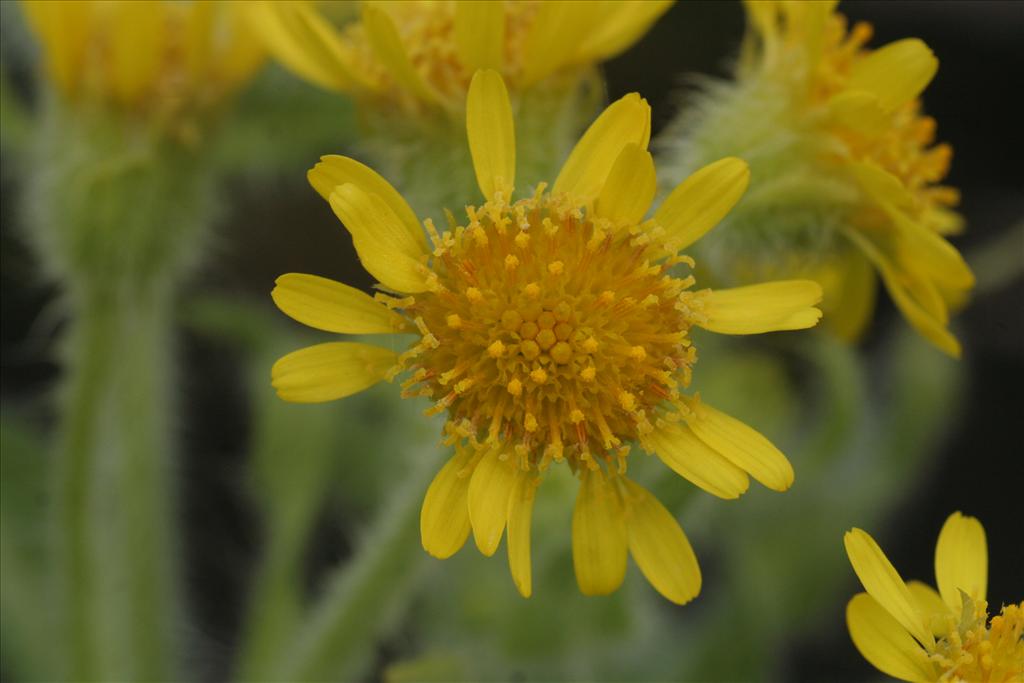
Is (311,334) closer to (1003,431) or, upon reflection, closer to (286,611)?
(286,611)

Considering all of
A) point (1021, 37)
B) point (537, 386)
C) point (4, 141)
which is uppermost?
point (4, 141)

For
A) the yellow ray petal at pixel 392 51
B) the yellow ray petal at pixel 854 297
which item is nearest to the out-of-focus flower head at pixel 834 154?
the yellow ray petal at pixel 854 297

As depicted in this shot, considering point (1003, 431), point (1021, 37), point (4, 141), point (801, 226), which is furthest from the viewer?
point (1021, 37)

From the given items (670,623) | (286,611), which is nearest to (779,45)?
(286,611)

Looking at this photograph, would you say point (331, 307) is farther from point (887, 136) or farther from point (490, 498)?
point (887, 136)

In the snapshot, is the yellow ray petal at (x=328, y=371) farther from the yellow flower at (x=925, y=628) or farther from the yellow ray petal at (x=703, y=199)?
the yellow flower at (x=925, y=628)

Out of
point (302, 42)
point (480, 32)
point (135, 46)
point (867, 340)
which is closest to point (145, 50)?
point (135, 46)
